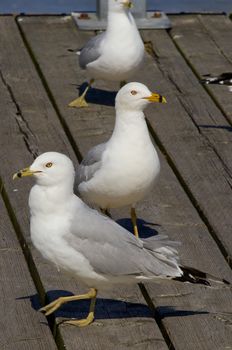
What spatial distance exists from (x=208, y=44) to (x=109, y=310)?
3.51 m

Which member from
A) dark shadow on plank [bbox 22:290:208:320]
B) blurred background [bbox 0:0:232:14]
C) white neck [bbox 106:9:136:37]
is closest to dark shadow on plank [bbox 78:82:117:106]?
white neck [bbox 106:9:136:37]

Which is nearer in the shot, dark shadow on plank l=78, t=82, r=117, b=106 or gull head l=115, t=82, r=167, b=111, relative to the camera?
gull head l=115, t=82, r=167, b=111

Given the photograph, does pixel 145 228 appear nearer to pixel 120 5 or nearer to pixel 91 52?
pixel 91 52

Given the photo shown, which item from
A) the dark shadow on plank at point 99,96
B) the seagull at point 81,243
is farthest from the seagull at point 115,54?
the seagull at point 81,243

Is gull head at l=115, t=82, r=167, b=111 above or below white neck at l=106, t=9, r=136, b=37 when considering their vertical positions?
above

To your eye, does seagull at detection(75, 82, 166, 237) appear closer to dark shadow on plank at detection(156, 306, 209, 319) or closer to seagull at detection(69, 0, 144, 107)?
dark shadow on plank at detection(156, 306, 209, 319)

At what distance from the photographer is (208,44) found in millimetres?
8062

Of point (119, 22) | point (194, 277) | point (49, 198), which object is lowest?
point (119, 22)

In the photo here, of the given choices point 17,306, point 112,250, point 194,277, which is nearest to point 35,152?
point 17,306

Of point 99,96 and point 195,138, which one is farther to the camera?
point 99,96

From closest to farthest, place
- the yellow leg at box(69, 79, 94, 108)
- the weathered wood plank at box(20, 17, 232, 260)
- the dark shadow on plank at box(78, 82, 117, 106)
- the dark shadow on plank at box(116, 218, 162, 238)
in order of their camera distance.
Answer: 1. the dark shadow on plank at box(116, 218, 162, 238)
2. the weathered wood plank at box(20, 17, 232, 260)
3. the yellow leg at box(69, 79, 94, 108)
4. the dark shadow on plank at box(78, 82, 117, 106)

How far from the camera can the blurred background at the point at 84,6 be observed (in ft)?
36.2

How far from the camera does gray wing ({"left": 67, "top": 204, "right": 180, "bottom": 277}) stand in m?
4.71

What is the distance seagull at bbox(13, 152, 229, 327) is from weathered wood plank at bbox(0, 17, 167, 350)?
0.13m
